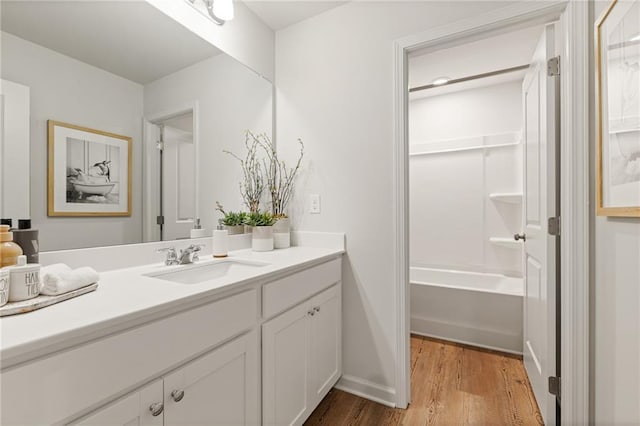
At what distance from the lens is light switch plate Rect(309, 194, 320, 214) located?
191cm

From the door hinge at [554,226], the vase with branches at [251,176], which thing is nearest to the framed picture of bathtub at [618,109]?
the door hinge at [554,226]

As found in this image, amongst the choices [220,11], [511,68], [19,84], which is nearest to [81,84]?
[19,84]

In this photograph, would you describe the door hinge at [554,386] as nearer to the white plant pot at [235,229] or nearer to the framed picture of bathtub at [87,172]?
the white plant pot at [235,229]

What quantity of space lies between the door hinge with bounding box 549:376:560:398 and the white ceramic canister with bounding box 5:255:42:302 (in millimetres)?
2034

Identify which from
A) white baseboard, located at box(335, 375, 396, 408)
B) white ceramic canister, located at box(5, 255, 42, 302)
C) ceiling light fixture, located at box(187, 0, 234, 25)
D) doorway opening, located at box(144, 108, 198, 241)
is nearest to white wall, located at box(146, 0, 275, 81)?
ceiling light fixture, located at box(187, 0, 234, 25)

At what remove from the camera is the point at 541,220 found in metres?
1.50

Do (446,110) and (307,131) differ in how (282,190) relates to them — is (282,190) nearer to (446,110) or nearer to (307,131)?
(307,131)

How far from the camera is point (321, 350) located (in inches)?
61.6

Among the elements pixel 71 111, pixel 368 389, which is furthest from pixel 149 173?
pixel 368 389

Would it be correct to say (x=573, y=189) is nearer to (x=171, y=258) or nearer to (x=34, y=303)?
(x=171, y=258)

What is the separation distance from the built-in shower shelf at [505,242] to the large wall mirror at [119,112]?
2.37m

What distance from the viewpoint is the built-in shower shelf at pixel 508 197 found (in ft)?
8.54

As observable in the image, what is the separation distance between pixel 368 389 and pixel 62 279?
160cm

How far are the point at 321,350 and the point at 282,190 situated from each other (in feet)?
3.40
